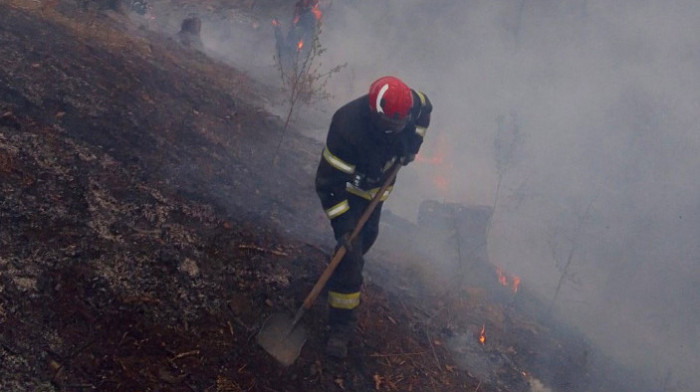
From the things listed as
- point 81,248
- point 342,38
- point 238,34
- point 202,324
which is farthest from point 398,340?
point 342,38

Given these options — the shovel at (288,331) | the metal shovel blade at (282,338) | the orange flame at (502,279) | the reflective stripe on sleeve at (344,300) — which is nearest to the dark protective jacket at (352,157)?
the shovel at (288,331)

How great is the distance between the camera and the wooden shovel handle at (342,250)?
335 centimetres

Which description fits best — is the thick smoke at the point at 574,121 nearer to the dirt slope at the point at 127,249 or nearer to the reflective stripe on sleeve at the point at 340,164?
the dirt slope at the point at 127,249

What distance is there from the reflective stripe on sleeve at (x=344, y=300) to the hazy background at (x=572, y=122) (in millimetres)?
19013

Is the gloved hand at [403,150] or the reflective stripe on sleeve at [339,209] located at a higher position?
the gloved hand at [403,150]

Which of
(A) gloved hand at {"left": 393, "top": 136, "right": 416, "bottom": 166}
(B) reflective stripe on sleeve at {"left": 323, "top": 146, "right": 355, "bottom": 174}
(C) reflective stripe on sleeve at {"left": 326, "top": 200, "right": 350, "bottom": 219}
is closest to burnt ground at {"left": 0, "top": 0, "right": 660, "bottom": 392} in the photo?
(C) reflective stripe on sleeve at {"left": 326, "top": 200, "right": 350, "bottom": 219}

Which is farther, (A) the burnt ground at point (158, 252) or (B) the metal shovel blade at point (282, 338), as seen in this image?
(B) the metal shovel blade at point (282, 338)

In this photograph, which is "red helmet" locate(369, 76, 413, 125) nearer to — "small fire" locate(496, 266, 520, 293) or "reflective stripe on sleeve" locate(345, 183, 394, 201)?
"reflective stripe on sleeve" locate(345, 183, 394, 201)

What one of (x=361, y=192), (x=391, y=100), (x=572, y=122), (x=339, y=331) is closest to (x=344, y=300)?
(x=339, y=331)

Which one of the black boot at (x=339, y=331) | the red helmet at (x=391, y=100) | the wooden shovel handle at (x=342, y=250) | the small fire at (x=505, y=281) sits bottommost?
the small fire at (x=505, y=281)

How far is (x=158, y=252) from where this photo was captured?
3.14m

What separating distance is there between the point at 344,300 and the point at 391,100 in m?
1.66

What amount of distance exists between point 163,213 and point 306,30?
10242mm

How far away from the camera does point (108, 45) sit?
6.69 meters
